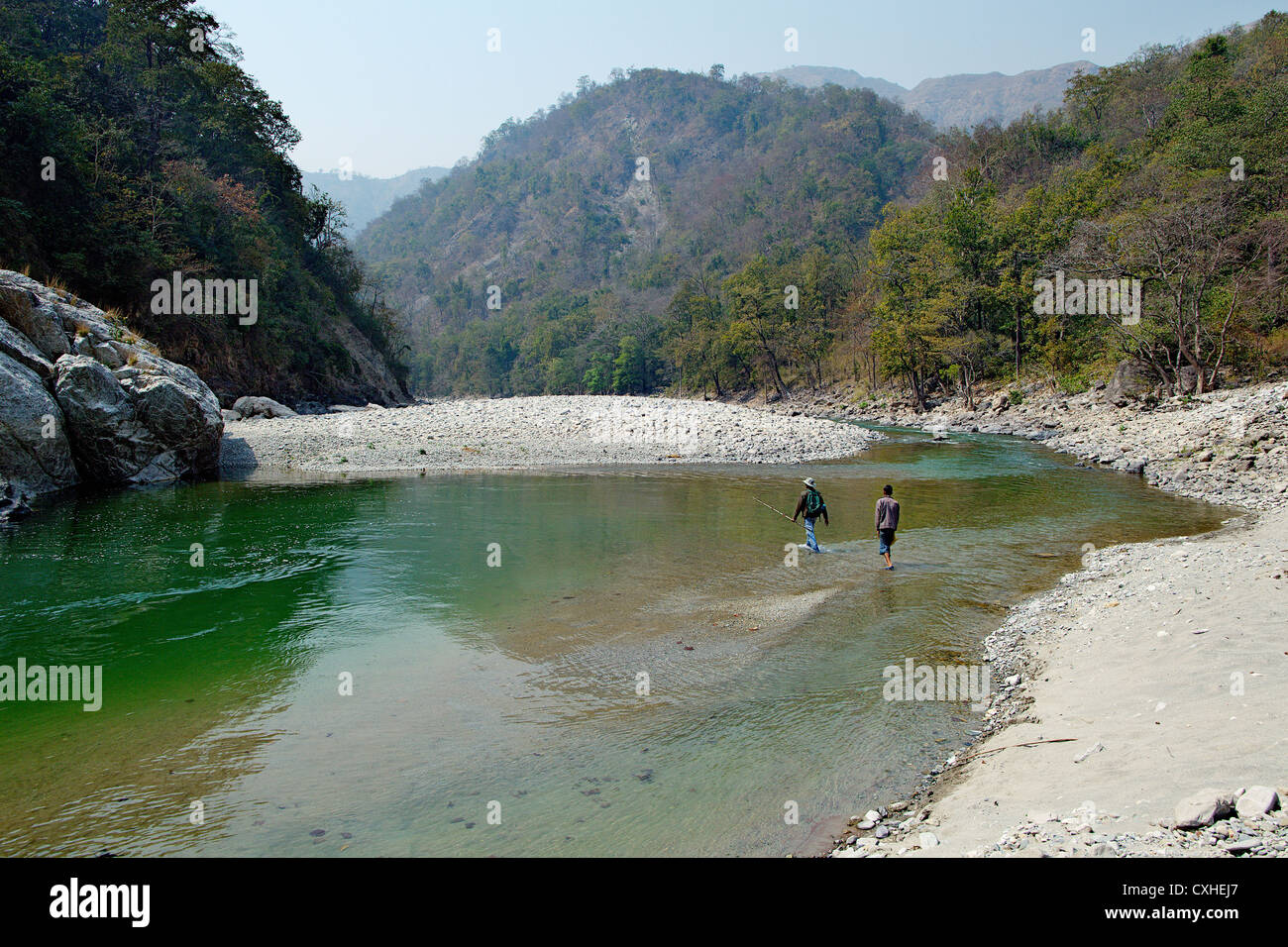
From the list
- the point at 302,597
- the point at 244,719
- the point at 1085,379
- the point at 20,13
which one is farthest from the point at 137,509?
the point at 1085,379

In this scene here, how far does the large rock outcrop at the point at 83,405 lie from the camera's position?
18172mm

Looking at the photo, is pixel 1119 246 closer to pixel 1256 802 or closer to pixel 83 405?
pixel 1256 802

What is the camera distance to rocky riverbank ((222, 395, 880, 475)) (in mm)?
25734

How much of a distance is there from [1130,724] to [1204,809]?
2.05 metres

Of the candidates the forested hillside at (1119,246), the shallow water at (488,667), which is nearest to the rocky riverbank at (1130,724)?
the shallow water at (488,667)

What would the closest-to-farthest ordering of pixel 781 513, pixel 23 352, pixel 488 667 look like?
1. pixel 488 667
2. pixel 781 513
3. pixel 23 352

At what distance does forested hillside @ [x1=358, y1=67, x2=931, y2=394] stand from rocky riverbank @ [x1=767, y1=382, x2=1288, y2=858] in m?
59.8

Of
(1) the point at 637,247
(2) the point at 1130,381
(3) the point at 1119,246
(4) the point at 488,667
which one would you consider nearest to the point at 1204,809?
(4) the point at 488,667

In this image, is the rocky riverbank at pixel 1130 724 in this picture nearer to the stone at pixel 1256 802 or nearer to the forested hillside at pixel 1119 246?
the stone at pixel 1256 802

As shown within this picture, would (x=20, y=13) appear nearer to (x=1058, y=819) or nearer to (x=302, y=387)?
(x=302, y=387)

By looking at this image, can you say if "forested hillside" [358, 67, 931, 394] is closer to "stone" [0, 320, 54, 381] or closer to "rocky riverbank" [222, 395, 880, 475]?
"rocky riverbank" [222, 395, 880, 475]

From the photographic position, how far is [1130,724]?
577cm

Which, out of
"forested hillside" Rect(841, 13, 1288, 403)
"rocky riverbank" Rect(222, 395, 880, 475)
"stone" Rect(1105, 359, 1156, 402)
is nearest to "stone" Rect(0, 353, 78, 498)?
"rocky riverbank" Rect(222, 395, 880, 475)

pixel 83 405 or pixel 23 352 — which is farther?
pixel 83 405
